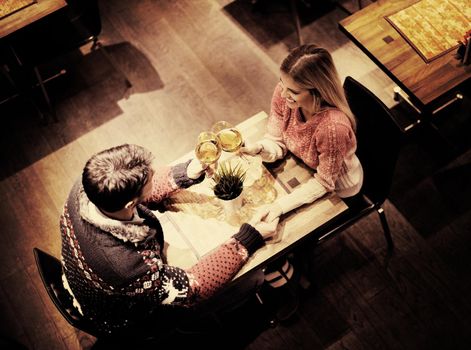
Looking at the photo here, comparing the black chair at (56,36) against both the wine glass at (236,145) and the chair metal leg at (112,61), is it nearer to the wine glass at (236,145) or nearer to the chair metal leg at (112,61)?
the chair metal leg at (112,61)

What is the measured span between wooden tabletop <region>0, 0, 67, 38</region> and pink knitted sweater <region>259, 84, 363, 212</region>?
1730 mm

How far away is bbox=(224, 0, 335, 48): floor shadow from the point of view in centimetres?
405

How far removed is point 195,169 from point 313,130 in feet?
1.88

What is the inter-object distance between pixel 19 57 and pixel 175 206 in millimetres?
1919

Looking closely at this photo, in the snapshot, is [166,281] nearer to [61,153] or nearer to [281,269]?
[281,269]

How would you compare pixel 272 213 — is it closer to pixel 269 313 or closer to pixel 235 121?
pixel 269 313

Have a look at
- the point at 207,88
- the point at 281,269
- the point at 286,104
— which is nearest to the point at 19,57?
the point at 207,88

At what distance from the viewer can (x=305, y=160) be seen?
229 cm

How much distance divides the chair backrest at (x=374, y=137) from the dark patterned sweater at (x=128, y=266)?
759 mm

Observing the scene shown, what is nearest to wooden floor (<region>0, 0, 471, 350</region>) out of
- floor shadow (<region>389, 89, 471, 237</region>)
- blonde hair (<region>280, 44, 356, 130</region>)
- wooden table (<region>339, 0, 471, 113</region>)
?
floor shadow (<region>389, 89, 471, 237</region>)

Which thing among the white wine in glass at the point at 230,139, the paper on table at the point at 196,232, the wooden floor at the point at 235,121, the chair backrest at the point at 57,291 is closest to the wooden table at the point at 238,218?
the paper on table at the point at 196,232

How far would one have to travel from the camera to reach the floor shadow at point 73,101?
12.3 feet

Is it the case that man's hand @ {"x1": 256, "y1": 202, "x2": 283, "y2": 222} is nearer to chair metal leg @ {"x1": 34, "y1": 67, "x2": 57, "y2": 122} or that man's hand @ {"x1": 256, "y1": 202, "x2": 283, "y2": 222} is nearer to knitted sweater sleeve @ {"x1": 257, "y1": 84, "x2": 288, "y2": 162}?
knitted sweater sleeve @ {"x1": 257, "y1": 84, "x2": 288, "y2": 162}

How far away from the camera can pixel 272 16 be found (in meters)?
4.18
